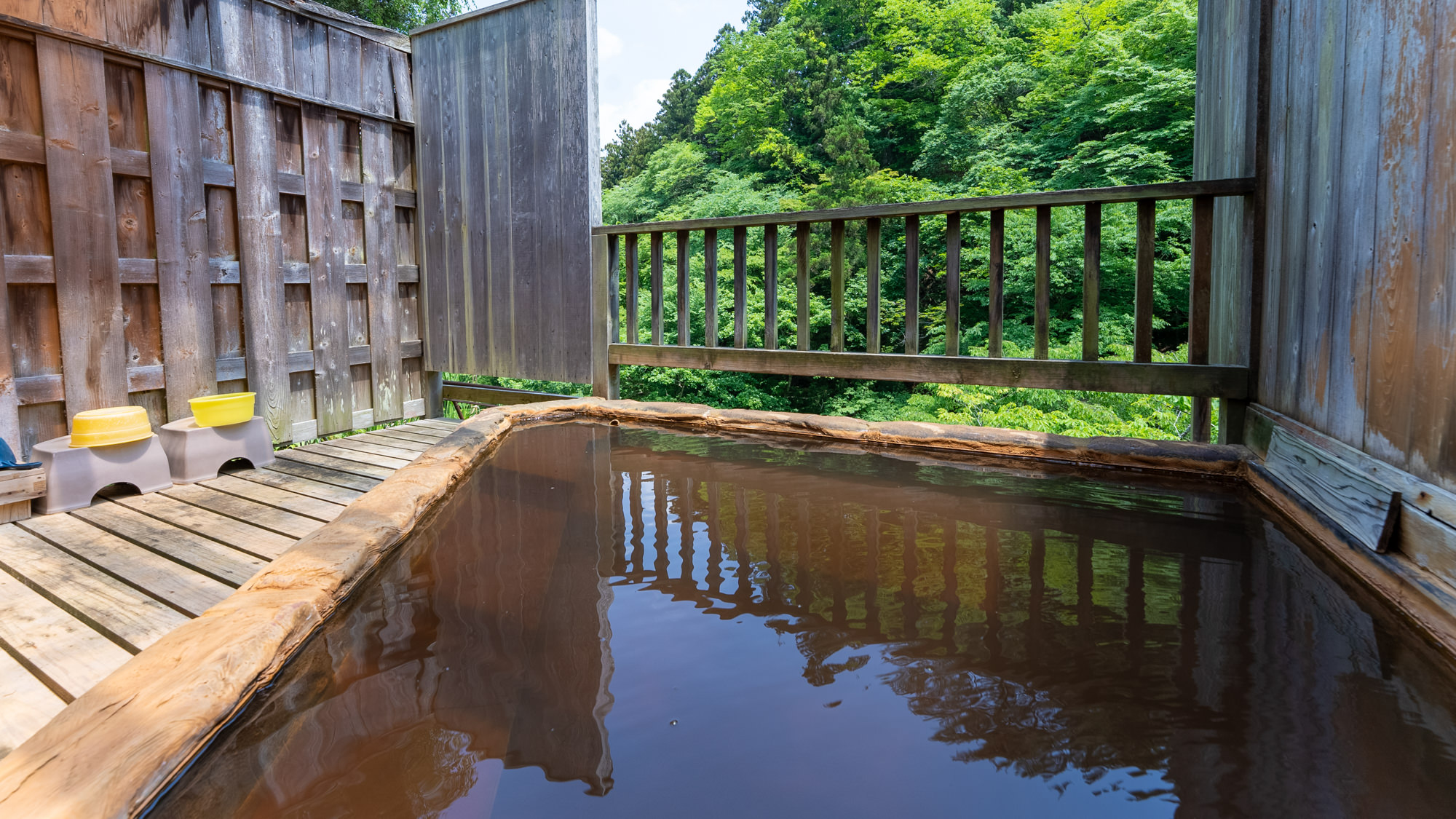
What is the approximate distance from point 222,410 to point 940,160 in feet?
37.8

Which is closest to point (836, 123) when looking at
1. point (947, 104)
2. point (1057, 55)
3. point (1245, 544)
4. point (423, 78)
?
point (947, 104)

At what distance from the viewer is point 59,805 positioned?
0.63m

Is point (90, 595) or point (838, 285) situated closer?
point (90, 595)

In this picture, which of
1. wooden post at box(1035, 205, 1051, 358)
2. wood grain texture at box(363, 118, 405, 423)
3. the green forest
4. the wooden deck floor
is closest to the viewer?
the wooden deck floor

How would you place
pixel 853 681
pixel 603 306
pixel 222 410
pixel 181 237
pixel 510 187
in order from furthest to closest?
1. pixel 510 187
2. pixel 603 306
3. pixel 181 237
4. pixel 222 410
5. pixel 853 681

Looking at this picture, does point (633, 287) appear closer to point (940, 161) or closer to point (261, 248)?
point (261, 248)

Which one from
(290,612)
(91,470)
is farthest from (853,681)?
(91,470)

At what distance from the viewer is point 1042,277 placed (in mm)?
2393

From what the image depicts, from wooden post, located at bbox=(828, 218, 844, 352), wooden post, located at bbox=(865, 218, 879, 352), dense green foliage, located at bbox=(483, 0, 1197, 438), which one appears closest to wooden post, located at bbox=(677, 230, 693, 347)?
wooden post, located at bbox=(828, 218, 844, 352)

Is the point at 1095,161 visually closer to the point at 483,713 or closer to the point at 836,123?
the point at 836,123

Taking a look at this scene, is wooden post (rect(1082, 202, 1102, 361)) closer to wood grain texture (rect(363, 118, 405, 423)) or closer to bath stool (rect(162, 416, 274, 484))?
bath stool (rect(162, 416, 274, 484))

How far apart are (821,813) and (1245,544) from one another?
1.11 m

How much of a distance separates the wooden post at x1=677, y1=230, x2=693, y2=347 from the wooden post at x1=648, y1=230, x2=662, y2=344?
3.2 inches

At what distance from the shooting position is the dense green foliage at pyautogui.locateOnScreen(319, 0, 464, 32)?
12688 mm
